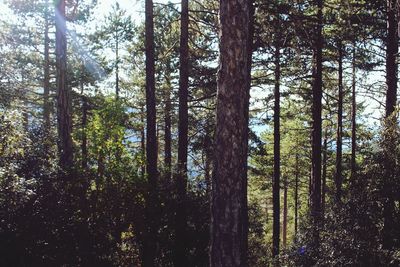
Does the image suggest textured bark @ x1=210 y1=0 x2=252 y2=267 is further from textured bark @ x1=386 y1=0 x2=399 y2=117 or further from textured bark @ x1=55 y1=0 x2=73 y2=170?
textured bark @ x1=386 y1=0 x2=399 y2=117

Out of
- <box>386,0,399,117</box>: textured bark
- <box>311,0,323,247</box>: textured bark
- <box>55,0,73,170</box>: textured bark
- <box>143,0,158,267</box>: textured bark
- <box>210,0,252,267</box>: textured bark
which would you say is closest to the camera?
<box>210,0,252,267</box>: textured bark

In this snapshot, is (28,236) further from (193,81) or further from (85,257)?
(193,81)

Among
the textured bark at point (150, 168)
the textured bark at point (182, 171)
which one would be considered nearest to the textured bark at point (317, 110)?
the textured bark at point (182, 171)

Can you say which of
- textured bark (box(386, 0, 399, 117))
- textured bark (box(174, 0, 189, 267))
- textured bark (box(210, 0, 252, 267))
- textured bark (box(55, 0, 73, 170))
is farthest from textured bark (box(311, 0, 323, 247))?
textured bark (box(210, 0, 252, 267))

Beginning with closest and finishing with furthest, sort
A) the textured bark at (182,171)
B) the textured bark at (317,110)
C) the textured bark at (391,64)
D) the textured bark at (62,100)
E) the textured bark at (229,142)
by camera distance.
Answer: the textured bark at (229,142)
the textured bark at (182,171)
the textured bark at (62,100)
the textured bark at (391,64)
the textured bark at (317,110)

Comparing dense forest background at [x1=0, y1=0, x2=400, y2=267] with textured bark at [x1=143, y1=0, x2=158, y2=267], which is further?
textured bark at [x1=143, y1=0, x2=158, y2=267]

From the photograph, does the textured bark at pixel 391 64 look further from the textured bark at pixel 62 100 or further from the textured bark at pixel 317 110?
the textured bark at pixel 62 100

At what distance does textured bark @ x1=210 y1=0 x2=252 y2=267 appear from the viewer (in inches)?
211

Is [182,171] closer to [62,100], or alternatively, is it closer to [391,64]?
[62,100]

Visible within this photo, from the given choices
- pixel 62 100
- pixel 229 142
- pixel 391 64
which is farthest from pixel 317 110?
pixel 229 142

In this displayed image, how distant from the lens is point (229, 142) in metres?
5.39

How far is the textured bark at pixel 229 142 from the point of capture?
17.6 ft

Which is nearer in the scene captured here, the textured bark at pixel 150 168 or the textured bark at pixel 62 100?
the textured bark at pixel 150 168

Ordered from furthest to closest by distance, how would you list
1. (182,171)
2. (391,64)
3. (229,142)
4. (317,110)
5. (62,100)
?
(317,110) → (391,64) → (62,100) → (182,171) → (229,142)
